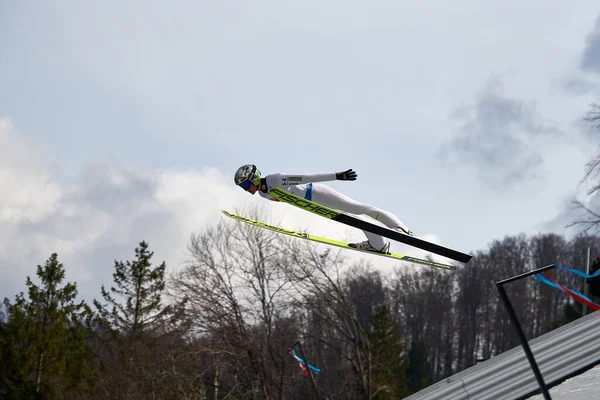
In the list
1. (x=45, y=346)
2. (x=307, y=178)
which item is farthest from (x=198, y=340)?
(x=307, y=178)

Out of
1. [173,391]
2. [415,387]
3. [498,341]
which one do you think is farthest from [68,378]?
[498,341]

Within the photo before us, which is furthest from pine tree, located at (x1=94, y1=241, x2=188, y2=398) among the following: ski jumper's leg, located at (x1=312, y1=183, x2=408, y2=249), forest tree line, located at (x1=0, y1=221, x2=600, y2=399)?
ski jumper's leg, located at (x1=312, y1=183, x2=408, y2=249)

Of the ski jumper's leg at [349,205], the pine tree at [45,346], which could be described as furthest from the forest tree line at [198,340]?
the ski jumper's leg at [349,205]

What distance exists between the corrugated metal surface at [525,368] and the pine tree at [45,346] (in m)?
26.2

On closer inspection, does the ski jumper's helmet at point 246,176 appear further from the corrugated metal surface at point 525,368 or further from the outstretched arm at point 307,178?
the corrugated metal surface at point 525,368

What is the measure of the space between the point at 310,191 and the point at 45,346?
25.8 metres

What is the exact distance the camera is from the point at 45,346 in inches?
1237

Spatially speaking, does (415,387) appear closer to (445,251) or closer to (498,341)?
(498,341)

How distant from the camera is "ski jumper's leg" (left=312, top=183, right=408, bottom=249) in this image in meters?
9.05

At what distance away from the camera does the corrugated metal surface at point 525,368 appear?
7391 millimetres

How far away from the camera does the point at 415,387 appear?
49594 millimetres

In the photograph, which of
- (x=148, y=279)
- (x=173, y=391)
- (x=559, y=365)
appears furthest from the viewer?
(x=148, y=279)

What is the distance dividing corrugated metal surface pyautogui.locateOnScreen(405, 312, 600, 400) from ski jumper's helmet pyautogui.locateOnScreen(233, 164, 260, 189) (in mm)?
3124

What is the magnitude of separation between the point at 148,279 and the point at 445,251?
35.2m
